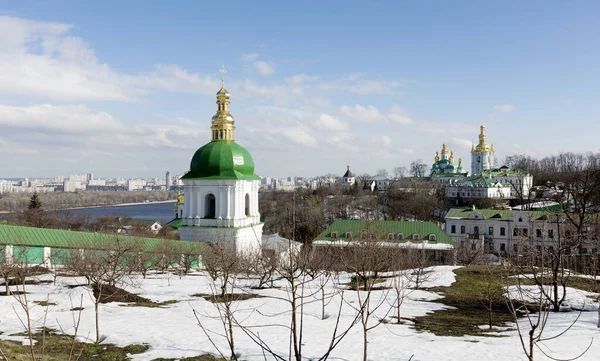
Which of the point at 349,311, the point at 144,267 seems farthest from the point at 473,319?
the point at 144,267

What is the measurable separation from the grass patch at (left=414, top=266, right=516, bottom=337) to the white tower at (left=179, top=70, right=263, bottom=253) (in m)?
10.7

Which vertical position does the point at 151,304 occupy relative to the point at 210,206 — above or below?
below

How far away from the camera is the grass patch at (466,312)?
10484 millimetres

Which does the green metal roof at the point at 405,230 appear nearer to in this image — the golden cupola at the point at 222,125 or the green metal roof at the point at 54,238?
the golden cupola at the point at 222,125

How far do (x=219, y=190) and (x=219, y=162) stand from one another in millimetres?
1452

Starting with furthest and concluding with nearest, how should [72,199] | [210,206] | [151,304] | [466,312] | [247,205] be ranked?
[72,199] < [247,205] < [210,206] < [151,304] < [466,312]

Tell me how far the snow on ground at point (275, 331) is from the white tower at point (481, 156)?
79.3 meters

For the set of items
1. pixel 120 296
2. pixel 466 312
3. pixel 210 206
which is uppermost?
pixel 210 206

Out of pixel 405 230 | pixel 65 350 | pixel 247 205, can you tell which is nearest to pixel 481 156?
pixel 405 230

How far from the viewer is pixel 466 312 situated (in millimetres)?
12812

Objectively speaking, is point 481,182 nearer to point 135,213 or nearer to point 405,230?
point 405,230

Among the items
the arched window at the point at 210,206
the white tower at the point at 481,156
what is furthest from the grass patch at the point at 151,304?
the white tower at the point at 481,156

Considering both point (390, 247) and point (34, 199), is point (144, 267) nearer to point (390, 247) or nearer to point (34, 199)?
point (390, 247)

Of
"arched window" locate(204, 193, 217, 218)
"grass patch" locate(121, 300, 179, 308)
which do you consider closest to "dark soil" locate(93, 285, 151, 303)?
"grass patch" locate(121, 300, 179, 308)
